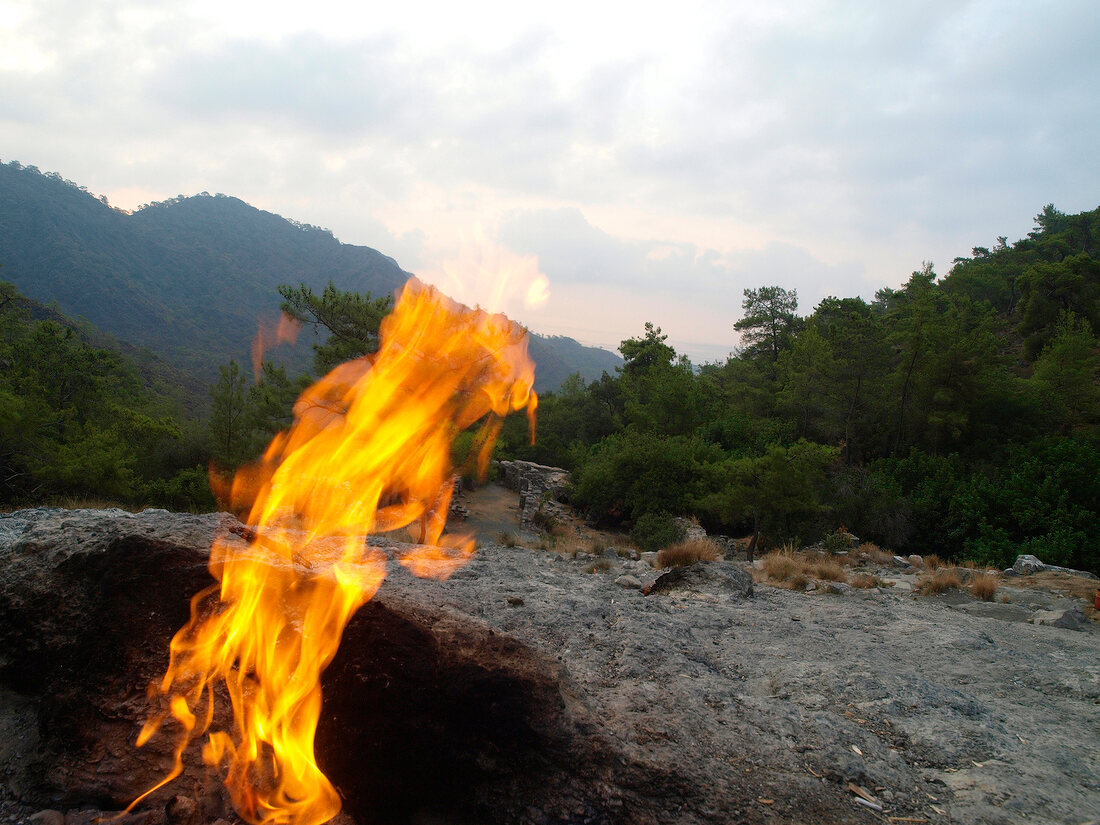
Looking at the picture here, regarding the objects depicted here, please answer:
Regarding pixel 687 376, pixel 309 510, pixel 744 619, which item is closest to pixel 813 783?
pixel 744 619

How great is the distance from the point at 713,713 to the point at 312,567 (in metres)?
3.12

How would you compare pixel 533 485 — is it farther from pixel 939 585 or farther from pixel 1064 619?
pixel 1064 619

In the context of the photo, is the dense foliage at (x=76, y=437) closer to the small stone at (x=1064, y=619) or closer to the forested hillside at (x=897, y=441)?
the forested hillside at (x=897, y=441)

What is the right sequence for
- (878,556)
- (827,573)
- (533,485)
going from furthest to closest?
(533,485)
(878,556)
(827,573)

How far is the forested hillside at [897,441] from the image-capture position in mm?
14430

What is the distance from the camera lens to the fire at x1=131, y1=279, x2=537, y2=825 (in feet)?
9.72

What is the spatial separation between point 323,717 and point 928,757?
374 centimetres

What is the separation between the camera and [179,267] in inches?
5118

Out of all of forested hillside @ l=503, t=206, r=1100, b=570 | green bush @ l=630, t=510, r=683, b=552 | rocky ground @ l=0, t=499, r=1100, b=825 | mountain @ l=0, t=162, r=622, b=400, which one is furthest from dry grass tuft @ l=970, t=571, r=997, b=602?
mountain @ l=0, t=162, r=622, b=400

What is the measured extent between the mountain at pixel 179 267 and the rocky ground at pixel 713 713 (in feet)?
225

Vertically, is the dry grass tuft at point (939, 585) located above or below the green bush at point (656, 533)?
above

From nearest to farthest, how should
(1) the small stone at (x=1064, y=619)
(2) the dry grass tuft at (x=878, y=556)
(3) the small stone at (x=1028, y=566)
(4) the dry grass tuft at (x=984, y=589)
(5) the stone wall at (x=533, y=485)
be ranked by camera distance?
(1) the small stone at (x=1064, y=619) → (4) the dry grass tuft at (x=984, y=589) → (3) the small stone at (x=1028, y=566) → (2) the dry grass tuft at (x=878, y=556) → (5) the stone wall at (x=533, y=485)

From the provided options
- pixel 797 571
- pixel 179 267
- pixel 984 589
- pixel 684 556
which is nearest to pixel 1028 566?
pixel 984 589

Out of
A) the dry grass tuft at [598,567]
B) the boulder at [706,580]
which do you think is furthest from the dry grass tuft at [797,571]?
the dry grass tuft at [598,567]
